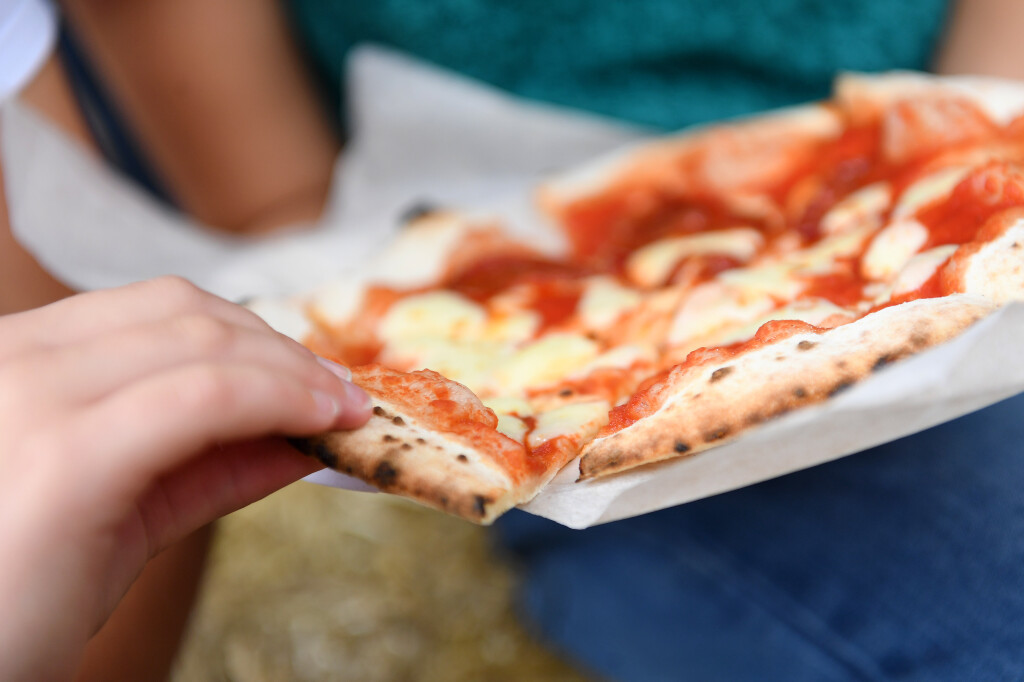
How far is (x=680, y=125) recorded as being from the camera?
3.35ft

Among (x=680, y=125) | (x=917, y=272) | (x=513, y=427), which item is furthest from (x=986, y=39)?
(x=513, y=427)

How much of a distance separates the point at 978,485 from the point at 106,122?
1148 millimetres

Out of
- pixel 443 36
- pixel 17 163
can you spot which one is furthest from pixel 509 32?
pixel 17 163

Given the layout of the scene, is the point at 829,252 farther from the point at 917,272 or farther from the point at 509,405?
the point at 509,405

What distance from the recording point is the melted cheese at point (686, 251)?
684 millimetres

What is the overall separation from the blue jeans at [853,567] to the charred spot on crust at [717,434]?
0.31 m

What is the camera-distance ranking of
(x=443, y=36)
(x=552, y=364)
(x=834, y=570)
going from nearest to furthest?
(x=552, y=364) → (x=834, y=570) → (x=443, y=36)

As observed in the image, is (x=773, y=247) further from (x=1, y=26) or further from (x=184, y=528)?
(x=1, y=26)

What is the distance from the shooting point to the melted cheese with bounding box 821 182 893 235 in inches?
25.1

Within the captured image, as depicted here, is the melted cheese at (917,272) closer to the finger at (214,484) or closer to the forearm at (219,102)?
the finger at (214,484)

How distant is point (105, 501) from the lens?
354 millimetres

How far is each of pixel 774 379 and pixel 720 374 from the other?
0.03m

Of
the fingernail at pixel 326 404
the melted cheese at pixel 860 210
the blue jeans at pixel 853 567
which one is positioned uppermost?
the melted cheese at pixel 860 210

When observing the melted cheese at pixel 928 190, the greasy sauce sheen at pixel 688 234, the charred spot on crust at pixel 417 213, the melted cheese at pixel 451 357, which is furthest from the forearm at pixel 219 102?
the melted cheese at pixel 928 190
